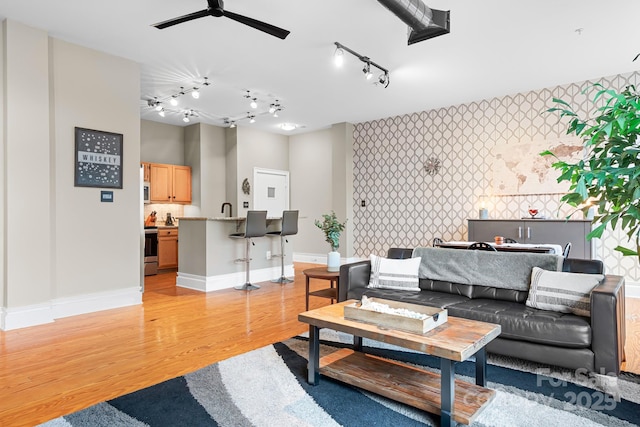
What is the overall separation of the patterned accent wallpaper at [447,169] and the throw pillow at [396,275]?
285 centimetres

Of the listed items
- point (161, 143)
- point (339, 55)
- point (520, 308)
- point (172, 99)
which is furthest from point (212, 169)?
point (520, 308)

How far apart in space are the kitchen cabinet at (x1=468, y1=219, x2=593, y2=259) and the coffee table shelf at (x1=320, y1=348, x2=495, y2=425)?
3.58m

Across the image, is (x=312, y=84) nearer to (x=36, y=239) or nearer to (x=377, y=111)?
(x=377, y=111)

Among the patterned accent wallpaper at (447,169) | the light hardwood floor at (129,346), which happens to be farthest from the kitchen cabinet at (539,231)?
the light hardwood floor at (129,346)

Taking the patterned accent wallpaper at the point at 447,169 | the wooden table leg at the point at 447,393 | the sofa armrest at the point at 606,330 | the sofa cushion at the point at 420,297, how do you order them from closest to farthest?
the wooden table leg at the point at 447,393, the sofa armrest at the point at 606,330, the sofa cushion at the point at 420,297, the patterned accent wallpaper at the point at 447,169

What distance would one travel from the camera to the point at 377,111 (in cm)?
693

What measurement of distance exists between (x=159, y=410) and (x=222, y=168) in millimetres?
6498

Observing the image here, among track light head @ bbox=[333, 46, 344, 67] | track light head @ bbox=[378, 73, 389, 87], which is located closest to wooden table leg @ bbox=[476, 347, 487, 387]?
track light head @ bbox=[333, 46, 344, 67]

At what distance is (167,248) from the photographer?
723 cm

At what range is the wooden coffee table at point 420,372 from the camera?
1856 millimetres

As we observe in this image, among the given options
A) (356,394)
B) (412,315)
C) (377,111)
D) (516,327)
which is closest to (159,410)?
(356,394)

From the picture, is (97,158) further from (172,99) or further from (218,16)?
(218,16)

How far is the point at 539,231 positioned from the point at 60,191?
19.2 feet

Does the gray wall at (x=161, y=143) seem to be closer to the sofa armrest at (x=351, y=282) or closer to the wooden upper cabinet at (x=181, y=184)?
the wooden upper cabinet at (x=181, y=184)
